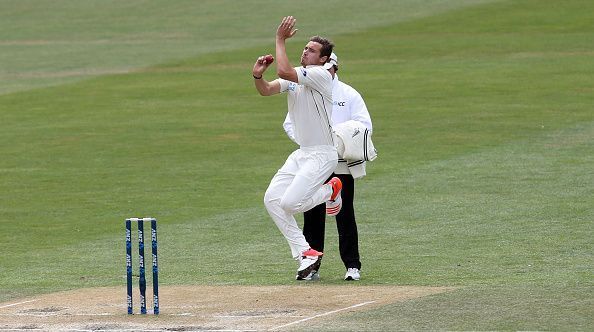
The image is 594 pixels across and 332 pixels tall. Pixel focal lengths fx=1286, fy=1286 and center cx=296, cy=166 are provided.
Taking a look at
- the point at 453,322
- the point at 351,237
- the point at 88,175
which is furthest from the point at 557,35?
the point at 453,322

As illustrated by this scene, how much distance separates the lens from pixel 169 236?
49.8ft

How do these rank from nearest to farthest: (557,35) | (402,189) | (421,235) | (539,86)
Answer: (421,235)
(402,189)
(539,86)
(557,35)

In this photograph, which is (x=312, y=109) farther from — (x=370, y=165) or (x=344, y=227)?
(x=370, y=165)

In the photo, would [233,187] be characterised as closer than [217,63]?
Yes

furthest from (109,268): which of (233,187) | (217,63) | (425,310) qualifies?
(217,63)

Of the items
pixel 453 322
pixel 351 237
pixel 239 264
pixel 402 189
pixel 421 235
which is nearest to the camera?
pixel 453 322

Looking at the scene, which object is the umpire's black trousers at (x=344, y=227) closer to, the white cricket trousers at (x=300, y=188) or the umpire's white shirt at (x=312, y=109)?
the white cricket trousers at (x=300, y=188)

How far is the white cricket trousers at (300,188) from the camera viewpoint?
35.7ft

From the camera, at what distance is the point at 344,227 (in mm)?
11688

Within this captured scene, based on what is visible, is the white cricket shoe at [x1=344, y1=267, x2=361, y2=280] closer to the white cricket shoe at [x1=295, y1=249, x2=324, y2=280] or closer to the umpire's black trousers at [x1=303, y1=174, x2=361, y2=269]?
the umpire's black trousers at [x1=303, y1=174, x2=361, y2=269]

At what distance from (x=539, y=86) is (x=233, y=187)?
13.0 m

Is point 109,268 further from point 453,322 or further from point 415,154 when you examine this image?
point 415,154

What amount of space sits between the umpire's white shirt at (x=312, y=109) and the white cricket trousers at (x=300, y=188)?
94 mm

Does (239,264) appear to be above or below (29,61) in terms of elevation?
below
